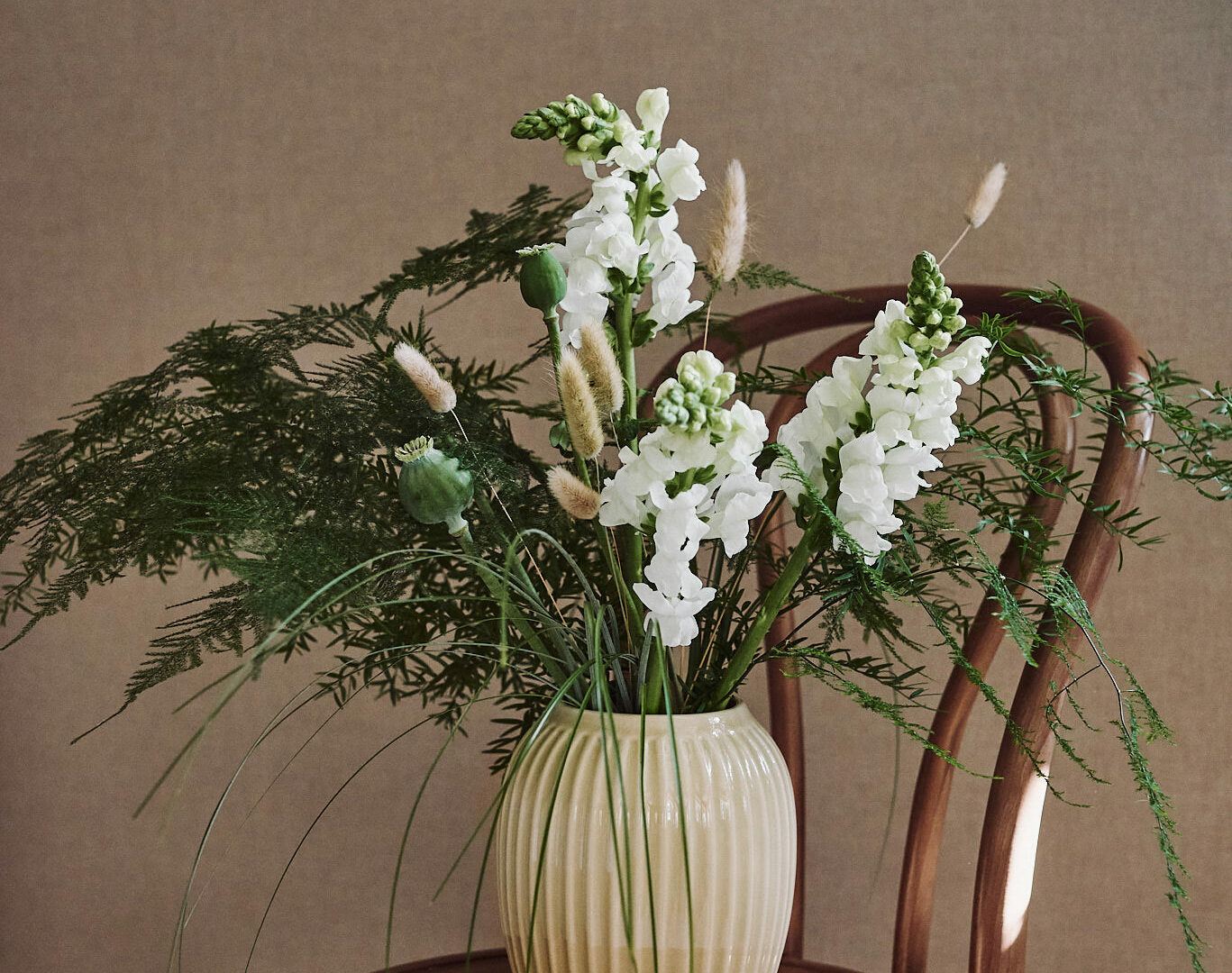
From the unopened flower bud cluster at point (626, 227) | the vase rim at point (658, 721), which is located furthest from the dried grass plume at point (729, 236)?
the vase rim at point (658, 721)

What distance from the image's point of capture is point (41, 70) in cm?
120

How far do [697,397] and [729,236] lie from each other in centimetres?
14

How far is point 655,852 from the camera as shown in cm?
47

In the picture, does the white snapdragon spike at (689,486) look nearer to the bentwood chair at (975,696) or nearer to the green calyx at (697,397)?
the green calyx at (697,397)

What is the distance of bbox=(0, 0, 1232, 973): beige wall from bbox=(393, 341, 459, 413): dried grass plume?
0.65m

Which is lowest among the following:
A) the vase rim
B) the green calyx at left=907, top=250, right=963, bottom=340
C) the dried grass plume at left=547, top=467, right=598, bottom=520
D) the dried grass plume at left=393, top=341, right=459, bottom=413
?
the vase rim

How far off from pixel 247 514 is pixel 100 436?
0.16 m

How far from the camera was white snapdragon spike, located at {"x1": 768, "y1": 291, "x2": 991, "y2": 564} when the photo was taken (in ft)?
1.44

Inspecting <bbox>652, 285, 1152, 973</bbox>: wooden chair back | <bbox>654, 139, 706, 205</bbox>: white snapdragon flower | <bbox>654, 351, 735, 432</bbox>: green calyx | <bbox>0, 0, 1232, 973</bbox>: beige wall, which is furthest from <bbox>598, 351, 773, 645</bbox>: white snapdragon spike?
<bbox>0, 0, 1232, 973</bbox>: beige wall

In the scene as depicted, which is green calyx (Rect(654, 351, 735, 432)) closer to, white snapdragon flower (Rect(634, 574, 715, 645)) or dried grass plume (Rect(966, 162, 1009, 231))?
white snapdragon flower (Rect(634, 574, 715, 645))

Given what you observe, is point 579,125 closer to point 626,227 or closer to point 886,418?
point 626,227

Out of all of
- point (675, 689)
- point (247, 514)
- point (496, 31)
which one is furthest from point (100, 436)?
point (496, 31)

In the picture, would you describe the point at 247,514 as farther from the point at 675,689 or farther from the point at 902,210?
the point at 902,210

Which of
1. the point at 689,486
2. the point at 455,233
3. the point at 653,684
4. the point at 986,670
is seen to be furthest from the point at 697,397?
the point at 455,233
